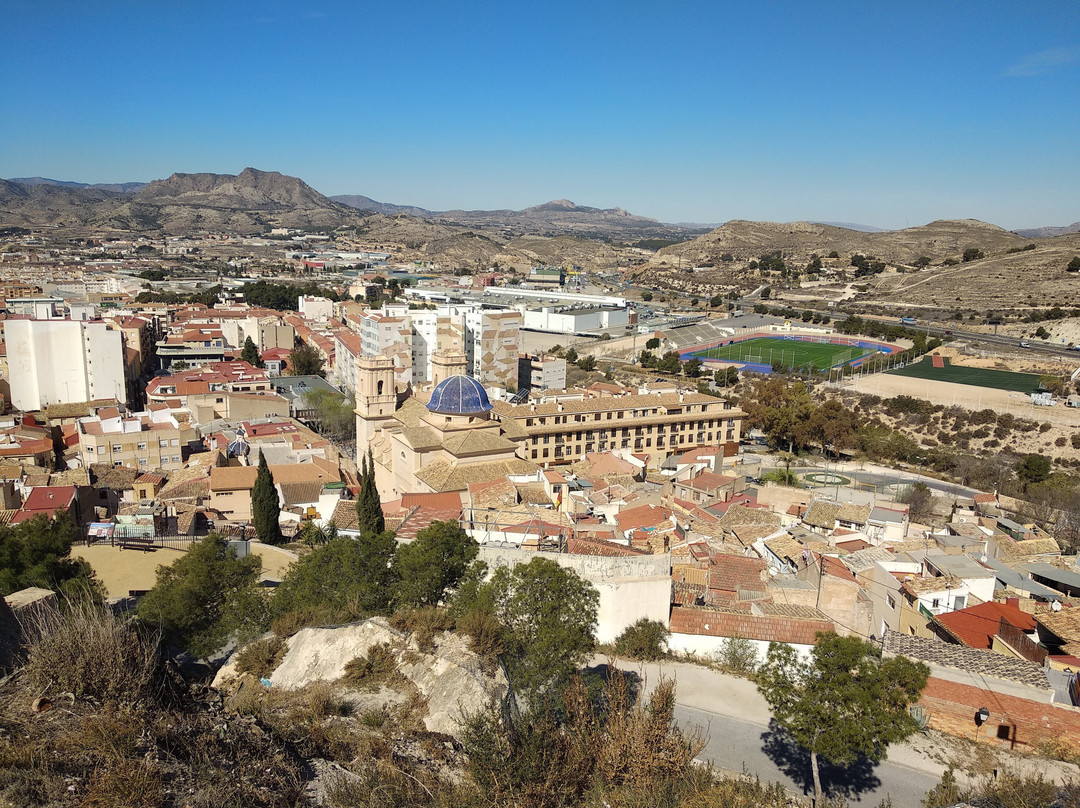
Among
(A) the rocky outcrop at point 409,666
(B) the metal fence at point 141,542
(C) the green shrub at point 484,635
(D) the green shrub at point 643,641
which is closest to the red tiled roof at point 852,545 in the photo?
(D) the green shrub at point 643,641

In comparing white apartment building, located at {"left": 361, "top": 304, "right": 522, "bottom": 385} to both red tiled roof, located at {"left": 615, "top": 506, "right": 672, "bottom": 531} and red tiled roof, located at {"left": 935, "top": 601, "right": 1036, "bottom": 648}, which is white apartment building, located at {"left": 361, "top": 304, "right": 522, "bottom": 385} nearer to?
red tiled roof, located at {"left": 615, "top": 506, "right": 672, "bottom": 531}

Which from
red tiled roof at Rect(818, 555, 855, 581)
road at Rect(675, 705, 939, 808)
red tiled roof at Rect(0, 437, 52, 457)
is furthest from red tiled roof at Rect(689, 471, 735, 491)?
red tiled roof at Rect(0, 437, 52, 457)

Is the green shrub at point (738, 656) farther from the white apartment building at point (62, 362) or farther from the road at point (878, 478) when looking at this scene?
the white apartment building at point (62, 362)

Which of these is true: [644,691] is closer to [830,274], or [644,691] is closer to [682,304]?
[682,304]

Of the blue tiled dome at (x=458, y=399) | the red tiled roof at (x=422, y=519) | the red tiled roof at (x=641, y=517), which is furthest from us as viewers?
the blue tiled dome at (x=458, y=399)

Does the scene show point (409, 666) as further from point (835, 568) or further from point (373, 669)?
point (835, 568)

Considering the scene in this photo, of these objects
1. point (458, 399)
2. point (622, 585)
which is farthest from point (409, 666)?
point (458, 399)
